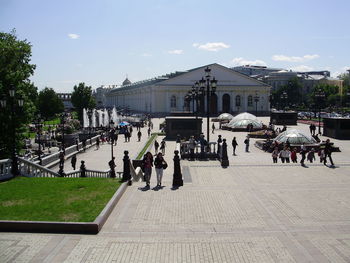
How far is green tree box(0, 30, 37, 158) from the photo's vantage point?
23.5m

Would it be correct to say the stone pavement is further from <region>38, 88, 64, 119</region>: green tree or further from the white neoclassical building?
the white neoclassical building

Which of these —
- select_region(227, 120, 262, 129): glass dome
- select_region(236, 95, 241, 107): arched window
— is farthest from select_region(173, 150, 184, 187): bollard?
select_region(236, 95, 241, 107): arched window

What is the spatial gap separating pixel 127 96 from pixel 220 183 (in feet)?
423

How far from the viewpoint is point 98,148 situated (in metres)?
37.6

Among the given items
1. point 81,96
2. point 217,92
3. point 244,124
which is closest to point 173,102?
point 217,92

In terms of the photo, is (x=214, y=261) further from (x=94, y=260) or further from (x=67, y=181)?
(x=67, y=181)

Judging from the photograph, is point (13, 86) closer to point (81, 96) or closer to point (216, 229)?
point (216, 229)

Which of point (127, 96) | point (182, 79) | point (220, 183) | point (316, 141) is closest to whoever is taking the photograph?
point (220, 183)

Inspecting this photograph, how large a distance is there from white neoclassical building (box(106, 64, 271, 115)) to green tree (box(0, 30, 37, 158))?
66021 millimetres

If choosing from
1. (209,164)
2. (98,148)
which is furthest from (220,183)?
(98,148)

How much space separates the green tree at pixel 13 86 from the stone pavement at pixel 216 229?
8.81 m

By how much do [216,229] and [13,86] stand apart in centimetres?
1453

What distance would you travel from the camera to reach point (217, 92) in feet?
350

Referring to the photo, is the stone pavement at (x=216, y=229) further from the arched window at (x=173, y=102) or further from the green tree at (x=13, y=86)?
the arched window at (x=173, y=102)
